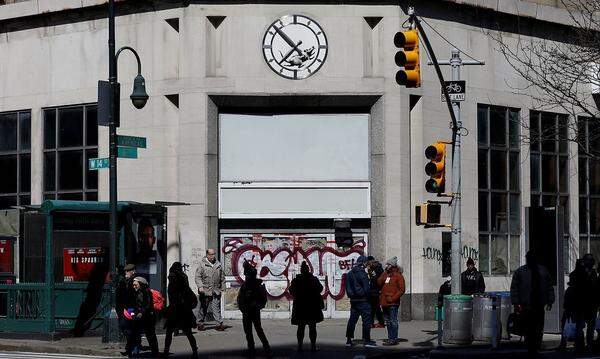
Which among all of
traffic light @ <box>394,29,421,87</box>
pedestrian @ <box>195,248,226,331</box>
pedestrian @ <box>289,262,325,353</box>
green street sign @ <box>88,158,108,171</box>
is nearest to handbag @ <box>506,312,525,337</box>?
pedestrian @ <box>289,262,325,353</box>

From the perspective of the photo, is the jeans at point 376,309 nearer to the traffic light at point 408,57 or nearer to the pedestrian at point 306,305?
the pedestrian at point 306,305

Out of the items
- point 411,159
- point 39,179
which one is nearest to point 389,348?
point 411,159

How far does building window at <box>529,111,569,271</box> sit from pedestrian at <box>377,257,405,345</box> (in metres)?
12.0

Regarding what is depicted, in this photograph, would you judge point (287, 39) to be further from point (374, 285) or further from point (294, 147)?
point (374, 285)

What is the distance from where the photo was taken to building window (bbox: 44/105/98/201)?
1346 inches

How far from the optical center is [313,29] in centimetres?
3231

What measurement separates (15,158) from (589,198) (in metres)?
18.0

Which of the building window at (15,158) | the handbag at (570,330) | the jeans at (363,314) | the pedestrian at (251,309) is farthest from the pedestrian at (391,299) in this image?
the building window at (15,158)

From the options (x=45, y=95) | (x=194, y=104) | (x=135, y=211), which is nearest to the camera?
(x=135, y=211)

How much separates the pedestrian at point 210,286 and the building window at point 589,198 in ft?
46.0

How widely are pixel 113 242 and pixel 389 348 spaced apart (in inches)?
233

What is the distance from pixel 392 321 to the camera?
81.7ft

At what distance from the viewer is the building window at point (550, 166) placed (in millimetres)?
36625

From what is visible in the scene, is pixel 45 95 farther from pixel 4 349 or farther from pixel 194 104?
pixel 4 349
